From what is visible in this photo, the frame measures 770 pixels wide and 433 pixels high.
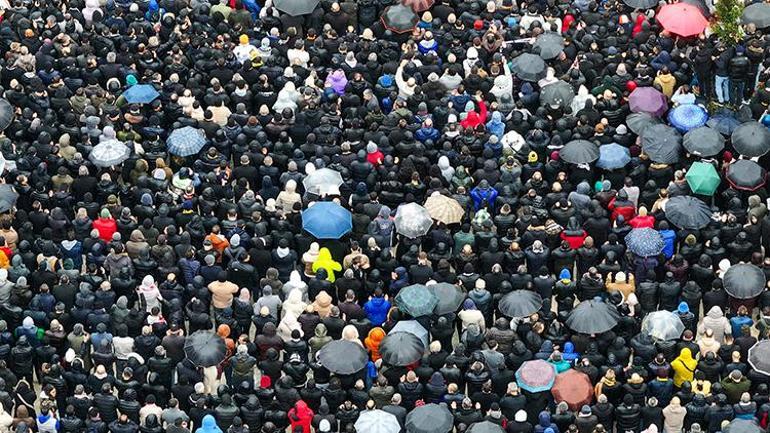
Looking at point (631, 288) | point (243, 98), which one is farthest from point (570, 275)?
point (243, 98)

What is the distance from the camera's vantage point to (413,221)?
45.8 m

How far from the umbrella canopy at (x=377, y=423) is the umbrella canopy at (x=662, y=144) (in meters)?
10.2

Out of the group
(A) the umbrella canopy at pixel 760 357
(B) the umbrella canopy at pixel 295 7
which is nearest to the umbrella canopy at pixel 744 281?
(A) the umbrella canopy at pixel 760 357

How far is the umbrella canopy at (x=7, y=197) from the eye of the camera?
46.4 m

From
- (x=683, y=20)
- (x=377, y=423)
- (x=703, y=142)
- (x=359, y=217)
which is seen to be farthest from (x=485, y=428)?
(x=683, y=20)

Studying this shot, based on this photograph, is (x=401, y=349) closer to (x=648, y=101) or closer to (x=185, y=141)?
(x=185, y=141)

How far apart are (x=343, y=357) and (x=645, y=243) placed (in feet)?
24.0

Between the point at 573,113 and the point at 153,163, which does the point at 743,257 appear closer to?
the point at 573,113

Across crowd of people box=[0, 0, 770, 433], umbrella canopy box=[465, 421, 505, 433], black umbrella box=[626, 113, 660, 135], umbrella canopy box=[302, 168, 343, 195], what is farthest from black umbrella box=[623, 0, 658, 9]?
umbrella canopy box=[465, 421, 505, 433]

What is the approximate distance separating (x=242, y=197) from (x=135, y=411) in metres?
6.78

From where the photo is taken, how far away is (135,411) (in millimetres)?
41938

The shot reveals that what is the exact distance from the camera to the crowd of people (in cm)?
4228

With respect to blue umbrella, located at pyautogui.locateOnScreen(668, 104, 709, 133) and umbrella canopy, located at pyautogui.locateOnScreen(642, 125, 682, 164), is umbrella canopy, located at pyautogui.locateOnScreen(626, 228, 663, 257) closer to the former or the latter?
umbrella canopy, located at pyautogui.locateOnScreen(642, 125, 682, 164)

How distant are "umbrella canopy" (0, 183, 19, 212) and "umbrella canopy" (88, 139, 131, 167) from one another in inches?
79.8
